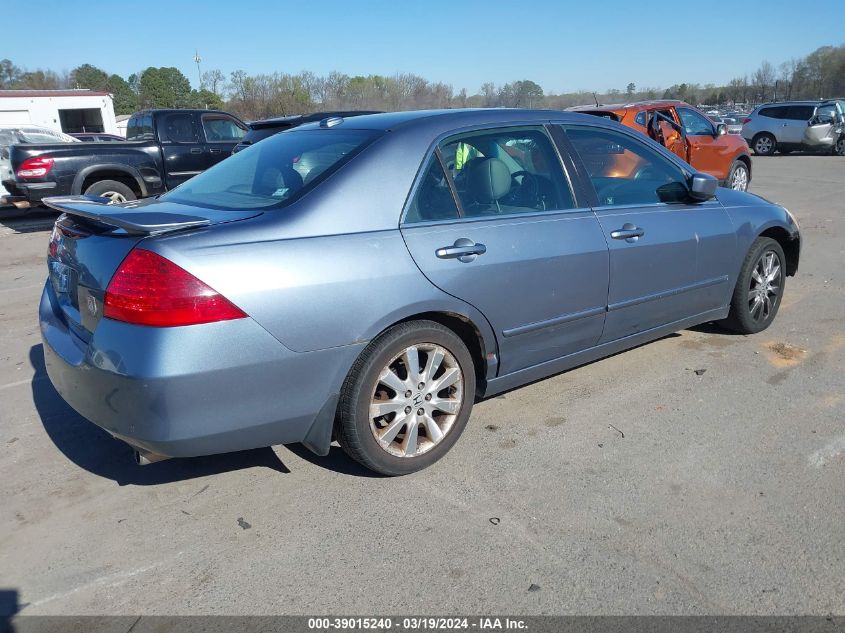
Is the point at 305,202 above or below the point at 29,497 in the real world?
above

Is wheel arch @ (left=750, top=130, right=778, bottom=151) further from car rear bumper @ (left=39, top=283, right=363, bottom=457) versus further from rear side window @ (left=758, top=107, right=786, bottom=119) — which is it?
car rear bumper @ (left=39, top=283, right=363, bottom=457)

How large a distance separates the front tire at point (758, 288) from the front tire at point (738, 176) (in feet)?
25.8

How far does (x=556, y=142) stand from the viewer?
391cm

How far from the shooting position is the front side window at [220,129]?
12.0 m

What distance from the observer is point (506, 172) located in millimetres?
3711

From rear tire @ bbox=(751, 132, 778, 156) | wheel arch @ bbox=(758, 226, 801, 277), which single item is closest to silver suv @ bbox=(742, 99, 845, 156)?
rear tire @ bbox=(751, 132, 778, 156)

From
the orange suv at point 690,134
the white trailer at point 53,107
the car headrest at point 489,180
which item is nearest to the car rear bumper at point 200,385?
the car headrest at point 489,180

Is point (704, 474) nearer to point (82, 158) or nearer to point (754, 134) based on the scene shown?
point (82, 158)

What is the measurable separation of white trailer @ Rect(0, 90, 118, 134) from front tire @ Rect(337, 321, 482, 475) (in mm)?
38689

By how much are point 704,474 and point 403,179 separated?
77.3 inches

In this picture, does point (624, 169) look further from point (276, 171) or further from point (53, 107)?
point (53, 107)

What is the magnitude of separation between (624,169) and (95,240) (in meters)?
3.11

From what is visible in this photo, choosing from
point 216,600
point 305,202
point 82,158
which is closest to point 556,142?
point 305,202

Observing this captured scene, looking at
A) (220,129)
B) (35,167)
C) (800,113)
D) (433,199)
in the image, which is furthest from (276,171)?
(800,113)
